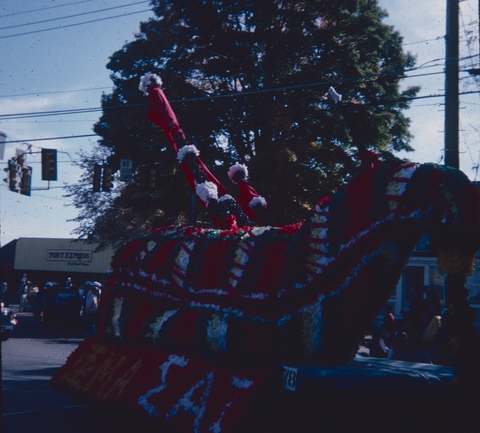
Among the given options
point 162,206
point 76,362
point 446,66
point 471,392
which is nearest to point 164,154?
point 162,206

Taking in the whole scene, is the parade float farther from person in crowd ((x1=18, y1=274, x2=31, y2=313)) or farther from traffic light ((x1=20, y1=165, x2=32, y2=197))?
person in crowd ((x1=18, y1=274, x2=31, y2=313))

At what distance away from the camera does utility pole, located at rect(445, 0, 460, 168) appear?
41.5 ft

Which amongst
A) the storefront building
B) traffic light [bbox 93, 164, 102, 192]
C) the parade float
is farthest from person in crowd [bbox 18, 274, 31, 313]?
the parade float

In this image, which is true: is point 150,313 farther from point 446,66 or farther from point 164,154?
point 164,154

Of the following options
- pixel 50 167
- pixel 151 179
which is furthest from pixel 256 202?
pixel 50 167

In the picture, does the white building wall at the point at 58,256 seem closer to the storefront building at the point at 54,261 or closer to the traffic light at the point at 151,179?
the storefront building at the point at 54,261

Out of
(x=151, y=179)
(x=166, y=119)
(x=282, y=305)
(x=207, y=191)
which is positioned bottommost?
(x=282, y=305)

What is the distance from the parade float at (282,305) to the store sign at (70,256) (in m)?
35.8

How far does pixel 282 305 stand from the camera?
21.2 ft

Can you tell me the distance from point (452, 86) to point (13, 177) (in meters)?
13.8

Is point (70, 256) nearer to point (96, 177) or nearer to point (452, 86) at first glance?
point (96, 177)

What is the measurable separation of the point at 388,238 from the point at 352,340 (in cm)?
98

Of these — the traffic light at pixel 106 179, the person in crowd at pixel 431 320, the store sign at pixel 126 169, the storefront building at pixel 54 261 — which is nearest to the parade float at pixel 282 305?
the person in crowd at pixel 431 320

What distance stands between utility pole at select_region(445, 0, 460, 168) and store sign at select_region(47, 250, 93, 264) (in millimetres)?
32675
